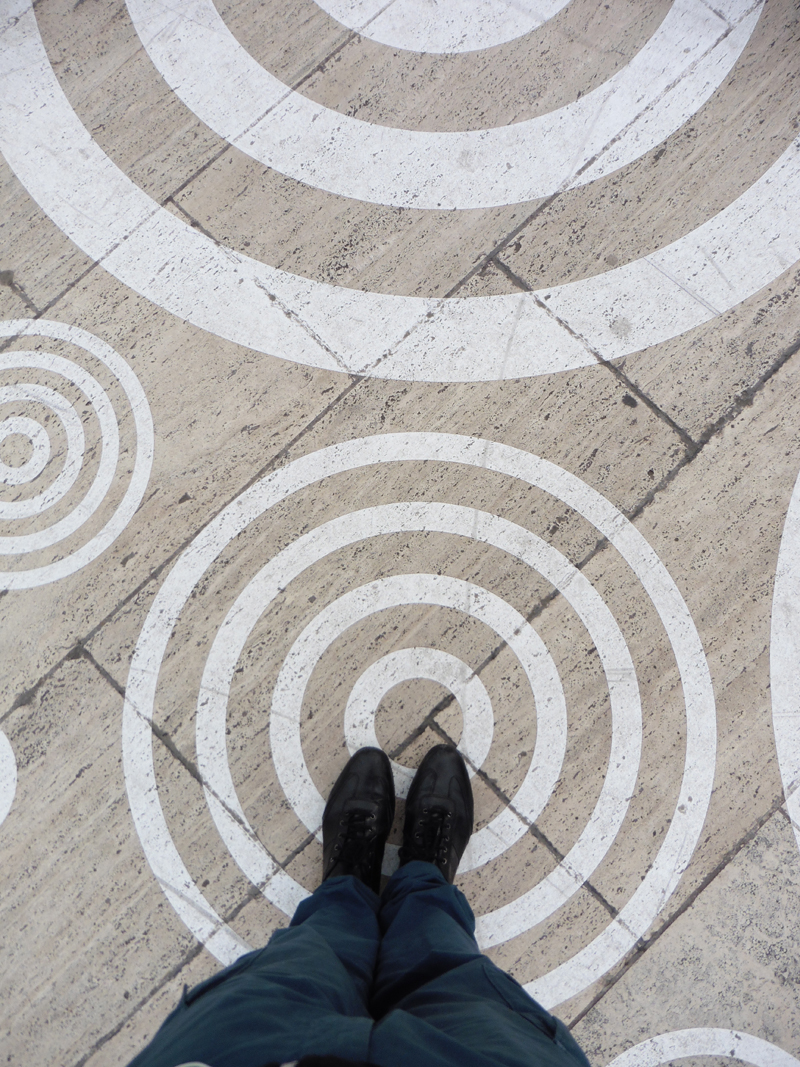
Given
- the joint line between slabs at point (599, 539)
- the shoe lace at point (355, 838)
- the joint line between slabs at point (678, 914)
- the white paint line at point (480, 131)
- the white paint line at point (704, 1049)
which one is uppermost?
the white paint line at point (480, 131)

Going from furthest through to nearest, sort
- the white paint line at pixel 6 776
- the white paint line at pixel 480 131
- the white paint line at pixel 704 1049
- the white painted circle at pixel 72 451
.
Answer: the white paint line at pixel 480 131
the white painted circle at pixel 72 451
the white paint line at pixel 6 776
the white paint line at pixel 704 1049

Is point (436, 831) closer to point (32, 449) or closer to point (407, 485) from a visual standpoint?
point (407, 485)

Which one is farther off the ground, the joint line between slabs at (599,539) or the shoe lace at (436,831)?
the joint line between slabs at (599,539)

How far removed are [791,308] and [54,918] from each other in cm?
342

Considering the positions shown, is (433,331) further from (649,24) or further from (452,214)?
(649,24)

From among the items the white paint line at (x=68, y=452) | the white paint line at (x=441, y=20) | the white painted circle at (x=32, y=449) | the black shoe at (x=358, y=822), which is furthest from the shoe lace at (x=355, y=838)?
the white paint line at (x=441, y=20)

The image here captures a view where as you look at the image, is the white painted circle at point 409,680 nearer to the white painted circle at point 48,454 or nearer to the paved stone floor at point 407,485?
the paved stone floor at point 407,485

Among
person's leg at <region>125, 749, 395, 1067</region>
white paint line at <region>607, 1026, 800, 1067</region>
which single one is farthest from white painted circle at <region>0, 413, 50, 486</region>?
white paint line at <region>607, 1026, 800, 1067</region>

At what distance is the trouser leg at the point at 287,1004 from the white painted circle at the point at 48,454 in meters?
1.61

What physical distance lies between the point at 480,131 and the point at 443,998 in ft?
9.69

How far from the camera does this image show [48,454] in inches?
107

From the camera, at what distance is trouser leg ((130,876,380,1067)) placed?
1419 millimetres

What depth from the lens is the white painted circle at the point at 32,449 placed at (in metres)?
2.72

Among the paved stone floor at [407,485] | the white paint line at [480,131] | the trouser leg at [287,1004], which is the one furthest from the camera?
the white paint line at [480,131]
